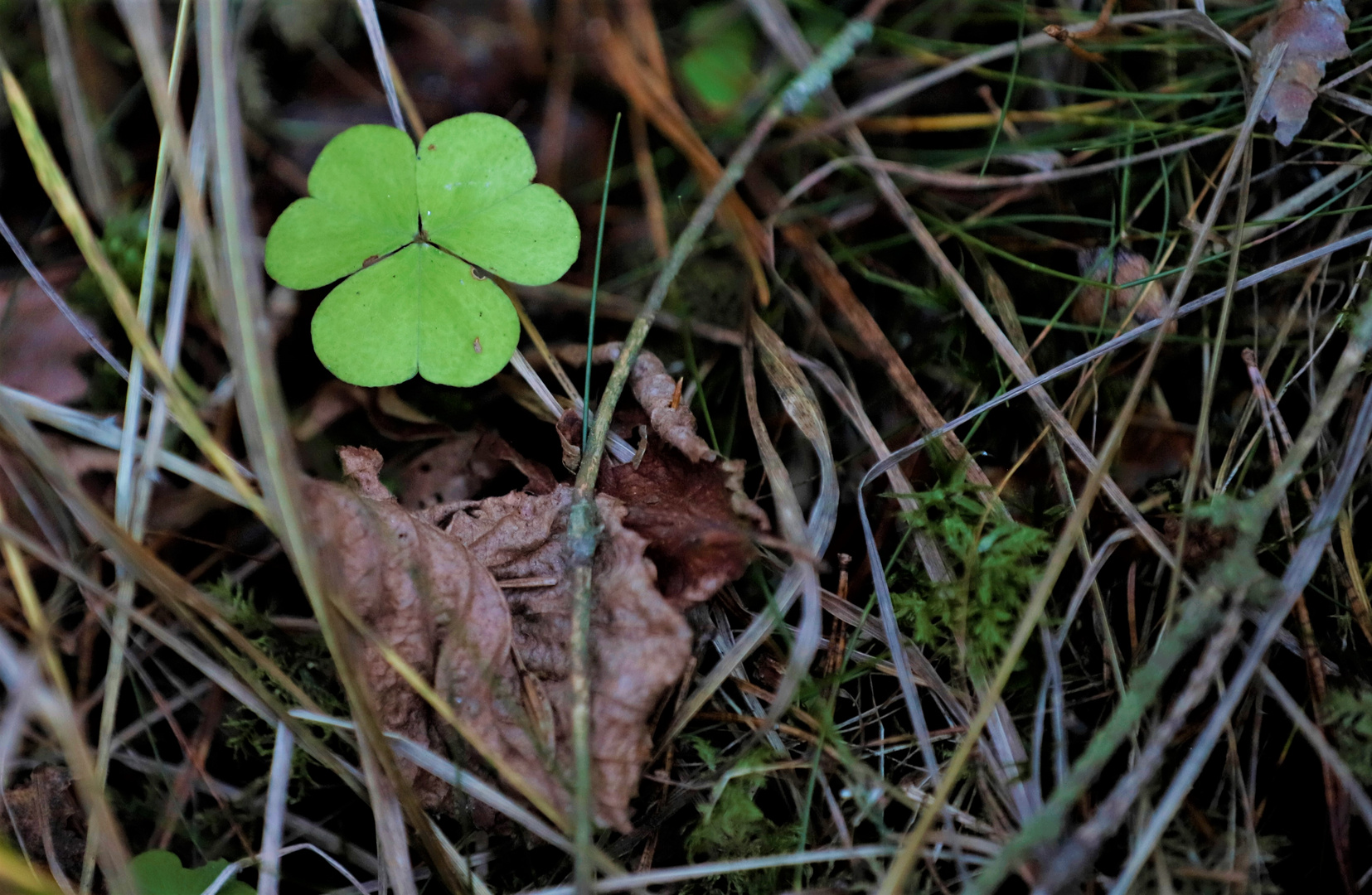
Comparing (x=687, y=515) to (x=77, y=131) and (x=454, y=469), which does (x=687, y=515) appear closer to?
(x=454, y=469)

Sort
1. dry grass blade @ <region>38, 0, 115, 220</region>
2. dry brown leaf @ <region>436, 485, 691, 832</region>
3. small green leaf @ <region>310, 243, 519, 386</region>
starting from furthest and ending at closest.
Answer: dry grass blade @ <region>38, 0, 115, 220</region>, small green leaf @ <region>310, 243, 519, 386</region>, dry brown leaf @ <region>436, 485, 691, 832</region>

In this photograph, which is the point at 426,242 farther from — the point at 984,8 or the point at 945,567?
the point at 984,8

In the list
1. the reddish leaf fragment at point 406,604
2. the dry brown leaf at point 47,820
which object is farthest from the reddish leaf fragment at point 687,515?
the dry brown leaf at point 47,820

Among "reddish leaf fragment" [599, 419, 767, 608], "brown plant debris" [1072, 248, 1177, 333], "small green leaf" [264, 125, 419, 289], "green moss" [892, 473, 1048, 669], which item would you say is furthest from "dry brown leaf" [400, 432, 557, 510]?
"brown plant debris" [1072, 248, 1177, 333]

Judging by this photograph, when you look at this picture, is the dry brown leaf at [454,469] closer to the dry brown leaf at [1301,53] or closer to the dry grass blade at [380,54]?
the dry grass blade at [380,54]

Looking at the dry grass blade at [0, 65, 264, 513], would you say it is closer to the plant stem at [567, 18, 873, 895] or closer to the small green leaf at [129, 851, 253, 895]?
the plant stem at [567, 18, 873, 895]

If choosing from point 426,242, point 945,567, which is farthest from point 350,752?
point 945,567

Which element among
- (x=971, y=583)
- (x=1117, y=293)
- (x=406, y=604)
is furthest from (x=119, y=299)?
(x=1117, y=293)
